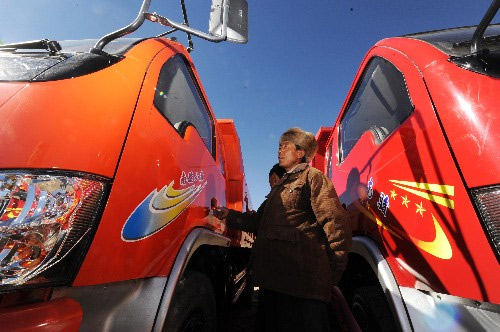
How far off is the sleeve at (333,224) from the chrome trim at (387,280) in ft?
0.52

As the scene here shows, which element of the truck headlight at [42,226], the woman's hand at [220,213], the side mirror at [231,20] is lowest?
the truck headlight at [42,226]

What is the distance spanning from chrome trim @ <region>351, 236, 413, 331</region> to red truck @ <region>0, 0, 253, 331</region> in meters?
0.98

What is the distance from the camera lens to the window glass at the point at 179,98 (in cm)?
162

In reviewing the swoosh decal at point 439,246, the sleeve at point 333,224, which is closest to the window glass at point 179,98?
the sleeve at point 333,224

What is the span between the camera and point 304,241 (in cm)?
170

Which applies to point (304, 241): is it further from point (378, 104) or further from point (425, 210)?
point (378, 104)

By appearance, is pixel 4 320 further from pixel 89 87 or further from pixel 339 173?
pixel 339 173

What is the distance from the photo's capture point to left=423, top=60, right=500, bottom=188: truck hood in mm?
1082

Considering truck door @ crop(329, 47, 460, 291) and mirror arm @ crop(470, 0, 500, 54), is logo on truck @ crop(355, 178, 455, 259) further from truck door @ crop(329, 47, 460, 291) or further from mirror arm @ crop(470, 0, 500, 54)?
mirror arm @ crop(470, 0, 500, 54)

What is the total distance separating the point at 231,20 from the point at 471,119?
148 centimetres

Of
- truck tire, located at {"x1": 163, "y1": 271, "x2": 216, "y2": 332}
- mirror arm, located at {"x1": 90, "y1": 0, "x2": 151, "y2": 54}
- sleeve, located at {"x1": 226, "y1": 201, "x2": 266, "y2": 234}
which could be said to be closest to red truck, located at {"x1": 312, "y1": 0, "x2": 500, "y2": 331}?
sleeve, located at {"x1": 226, "y1": 201, "x2": 266, "y2": 234}

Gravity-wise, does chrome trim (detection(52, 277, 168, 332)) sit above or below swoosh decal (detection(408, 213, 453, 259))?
below

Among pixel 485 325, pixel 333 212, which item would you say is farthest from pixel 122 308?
pixel 485 325

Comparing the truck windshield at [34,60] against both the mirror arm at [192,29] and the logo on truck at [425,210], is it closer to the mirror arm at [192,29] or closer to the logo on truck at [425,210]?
the mirror arm at [192,29]
